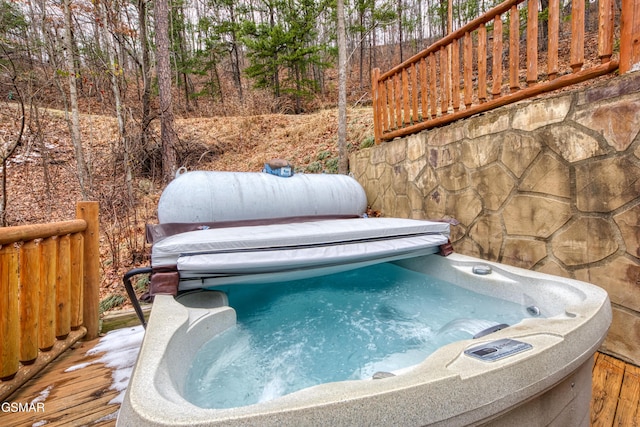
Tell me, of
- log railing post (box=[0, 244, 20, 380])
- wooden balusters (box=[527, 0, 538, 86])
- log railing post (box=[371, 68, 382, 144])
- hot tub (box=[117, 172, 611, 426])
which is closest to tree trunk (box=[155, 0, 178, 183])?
hot tub (box=[117, 172, 611, 426])

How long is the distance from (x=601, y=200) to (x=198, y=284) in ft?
7.59

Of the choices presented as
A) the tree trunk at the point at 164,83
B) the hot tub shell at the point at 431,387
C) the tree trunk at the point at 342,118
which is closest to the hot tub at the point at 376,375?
the hot tub shell at the point at 431,387

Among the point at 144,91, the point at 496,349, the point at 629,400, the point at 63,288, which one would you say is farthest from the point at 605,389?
the point at 144,91

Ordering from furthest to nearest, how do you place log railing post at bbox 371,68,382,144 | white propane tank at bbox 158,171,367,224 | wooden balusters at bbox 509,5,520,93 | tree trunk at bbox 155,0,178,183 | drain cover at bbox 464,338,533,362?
tree trunk at bbox 155,0,178,183 → log railing post at bbox 371,68,382,144 → white propane tank at bbox 158,171,367,224 → wooden balusters at bbox 509,5,520,93 → drain cover at bbox 464,338,533,362

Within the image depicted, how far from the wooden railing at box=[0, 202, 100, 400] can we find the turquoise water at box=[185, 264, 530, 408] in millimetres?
862

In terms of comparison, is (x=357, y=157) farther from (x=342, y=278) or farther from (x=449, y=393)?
(x=449, y=393)

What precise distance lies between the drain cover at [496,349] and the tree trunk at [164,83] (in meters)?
5.86

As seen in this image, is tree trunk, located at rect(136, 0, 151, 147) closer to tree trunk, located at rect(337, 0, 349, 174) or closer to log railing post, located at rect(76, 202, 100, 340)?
tree trunk, located at rect(337, 0, 349, 174)

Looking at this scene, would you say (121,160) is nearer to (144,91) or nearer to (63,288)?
(144,91)

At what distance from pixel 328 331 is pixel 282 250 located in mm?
545

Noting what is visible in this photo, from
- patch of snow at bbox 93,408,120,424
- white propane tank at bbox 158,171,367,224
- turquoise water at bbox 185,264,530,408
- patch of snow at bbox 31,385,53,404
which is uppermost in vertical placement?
white propane tank at bbox 158,171,367,224

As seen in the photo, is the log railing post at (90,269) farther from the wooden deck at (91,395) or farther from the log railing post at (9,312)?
the log railing post at (9,312)

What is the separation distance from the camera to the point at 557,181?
192 centimetres

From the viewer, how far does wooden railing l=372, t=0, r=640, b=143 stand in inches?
66.4
